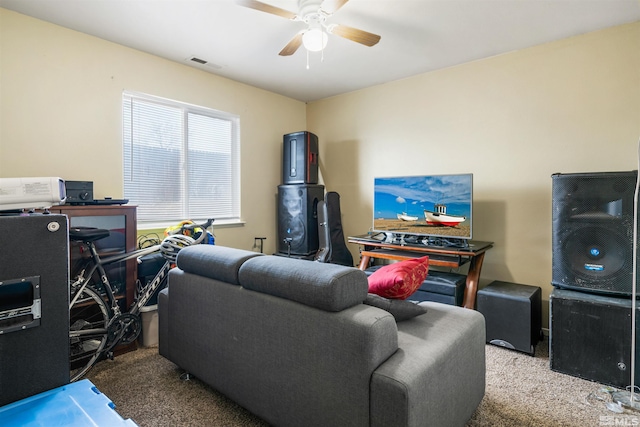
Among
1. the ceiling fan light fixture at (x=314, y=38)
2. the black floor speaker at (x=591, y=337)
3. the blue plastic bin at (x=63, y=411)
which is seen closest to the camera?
the blue plastic bin at (x=63, y=411)

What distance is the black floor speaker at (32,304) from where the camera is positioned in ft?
2.80

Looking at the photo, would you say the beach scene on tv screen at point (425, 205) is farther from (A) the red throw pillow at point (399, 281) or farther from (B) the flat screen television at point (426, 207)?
(A) the red throw pillow at point (399, 281)

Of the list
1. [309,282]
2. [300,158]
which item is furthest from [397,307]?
[300,158]

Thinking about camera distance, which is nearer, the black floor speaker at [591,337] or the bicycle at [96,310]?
the black floor speaker at [591,337]

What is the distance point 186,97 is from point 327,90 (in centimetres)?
171

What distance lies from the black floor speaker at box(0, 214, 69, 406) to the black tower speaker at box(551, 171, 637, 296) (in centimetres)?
271

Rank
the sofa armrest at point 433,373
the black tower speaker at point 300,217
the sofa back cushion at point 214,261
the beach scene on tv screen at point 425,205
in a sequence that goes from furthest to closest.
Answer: the black tower speaker at point 300,217, the beach scene on tv screen at point 425,205, the sofa back cushion at point 214,261, the sofa armrest at point 433,373

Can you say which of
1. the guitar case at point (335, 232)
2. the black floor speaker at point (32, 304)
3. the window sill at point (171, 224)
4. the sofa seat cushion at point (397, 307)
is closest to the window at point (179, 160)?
the window sill at point (171, 224)

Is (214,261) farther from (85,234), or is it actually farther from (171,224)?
(171,224)

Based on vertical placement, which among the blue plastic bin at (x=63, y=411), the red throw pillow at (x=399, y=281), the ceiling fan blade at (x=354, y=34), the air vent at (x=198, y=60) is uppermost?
the air vent at (x=198, y=60)

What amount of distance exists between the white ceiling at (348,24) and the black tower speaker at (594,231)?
1277 mm

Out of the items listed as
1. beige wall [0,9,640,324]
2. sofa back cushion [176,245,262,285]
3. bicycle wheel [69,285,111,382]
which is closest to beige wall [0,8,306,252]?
beige wall [0,9,640,324]

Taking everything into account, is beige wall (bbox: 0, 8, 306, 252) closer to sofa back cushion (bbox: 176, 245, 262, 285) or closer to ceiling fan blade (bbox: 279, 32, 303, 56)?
ceiling fan blade (bbox: 279, 32, 303, 56)

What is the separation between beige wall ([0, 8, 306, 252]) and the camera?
245cm
